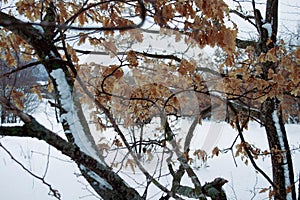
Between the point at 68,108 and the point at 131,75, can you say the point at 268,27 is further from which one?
the point at 68,108

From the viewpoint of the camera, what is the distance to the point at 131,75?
2.56 m

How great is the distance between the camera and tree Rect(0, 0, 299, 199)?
45.6 inches

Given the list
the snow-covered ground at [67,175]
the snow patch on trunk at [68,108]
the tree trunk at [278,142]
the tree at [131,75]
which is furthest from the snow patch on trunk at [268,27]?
the snow patch on trunk at [68,108]

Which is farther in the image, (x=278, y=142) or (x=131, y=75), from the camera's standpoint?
(x=278, y=142)

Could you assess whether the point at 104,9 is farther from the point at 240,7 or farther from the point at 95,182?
the point at 240,7

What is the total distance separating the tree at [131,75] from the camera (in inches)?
45.6

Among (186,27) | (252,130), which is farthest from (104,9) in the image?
(252,130)

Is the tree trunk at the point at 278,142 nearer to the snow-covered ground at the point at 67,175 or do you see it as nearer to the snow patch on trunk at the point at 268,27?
the snow-covered ground at the point at 67,175

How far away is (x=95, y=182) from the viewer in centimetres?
121

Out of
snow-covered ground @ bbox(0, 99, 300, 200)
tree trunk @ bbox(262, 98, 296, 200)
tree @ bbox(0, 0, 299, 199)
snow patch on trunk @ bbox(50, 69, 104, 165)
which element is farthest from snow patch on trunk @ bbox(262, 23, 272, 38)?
snow patch on trunk @ bbox(50, 69, 104, 165)

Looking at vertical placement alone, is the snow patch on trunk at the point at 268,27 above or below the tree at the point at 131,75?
above

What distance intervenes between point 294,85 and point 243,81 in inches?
16.2

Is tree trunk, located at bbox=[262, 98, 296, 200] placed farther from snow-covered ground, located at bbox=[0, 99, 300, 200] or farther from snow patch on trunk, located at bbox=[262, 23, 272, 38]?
snow patch on trunk, located at bbox=[262, 23, 272, 38]

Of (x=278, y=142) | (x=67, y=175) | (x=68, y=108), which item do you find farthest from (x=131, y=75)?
(x=67, y=175)
